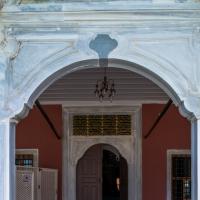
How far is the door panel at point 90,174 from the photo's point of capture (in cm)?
1027

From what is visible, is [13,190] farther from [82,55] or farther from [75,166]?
[75,166]

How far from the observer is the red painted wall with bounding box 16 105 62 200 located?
948 cm

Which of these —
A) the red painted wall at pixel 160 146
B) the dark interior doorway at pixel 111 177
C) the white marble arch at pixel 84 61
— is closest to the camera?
the white marble arch at pixel 84 61

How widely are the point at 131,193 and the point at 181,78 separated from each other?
4.95 m

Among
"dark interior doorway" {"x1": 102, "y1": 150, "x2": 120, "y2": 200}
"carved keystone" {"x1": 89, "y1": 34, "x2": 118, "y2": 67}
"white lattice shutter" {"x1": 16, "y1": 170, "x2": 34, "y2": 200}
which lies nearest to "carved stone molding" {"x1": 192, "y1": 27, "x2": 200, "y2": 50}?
"carved keystone" {"x1": 89, "y1": 34, "x2": 118, "y2": 67}

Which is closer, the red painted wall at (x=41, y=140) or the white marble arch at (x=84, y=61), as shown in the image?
the white marble arch at (x=84, y=61)

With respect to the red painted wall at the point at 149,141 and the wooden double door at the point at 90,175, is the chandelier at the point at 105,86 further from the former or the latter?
the wooden double door at the point at 90,175

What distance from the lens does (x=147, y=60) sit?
486cm

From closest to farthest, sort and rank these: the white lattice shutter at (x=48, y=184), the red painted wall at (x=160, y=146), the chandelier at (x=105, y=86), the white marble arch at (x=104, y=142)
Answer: the chandelier at (x=105, y=86) → the white lattice shutter at (x=48, y=184) → the red painted wall at (x=160, y=146) → the white marble arch at (x=104, y=142)

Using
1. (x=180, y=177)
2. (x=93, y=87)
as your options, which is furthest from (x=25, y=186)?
(x=180, y=177)

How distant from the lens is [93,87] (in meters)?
8.26

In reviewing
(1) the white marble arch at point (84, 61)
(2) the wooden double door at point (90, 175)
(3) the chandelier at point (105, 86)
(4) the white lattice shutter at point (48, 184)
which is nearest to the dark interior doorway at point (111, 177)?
(2) the wooden double door at point (90, 175)

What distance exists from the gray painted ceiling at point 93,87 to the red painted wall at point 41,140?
1.41 feet

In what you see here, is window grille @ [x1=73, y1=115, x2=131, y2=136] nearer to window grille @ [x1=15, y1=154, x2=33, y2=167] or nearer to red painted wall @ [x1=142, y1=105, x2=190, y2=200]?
red painted wall @ [x1=142, y1=105, x2=190, y2=200]
